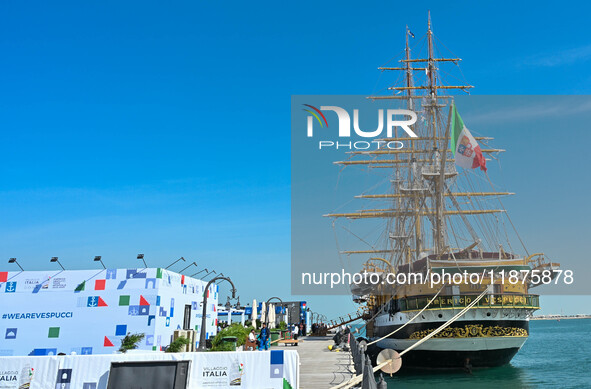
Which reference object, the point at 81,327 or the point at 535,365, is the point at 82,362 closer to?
the point at 81,327

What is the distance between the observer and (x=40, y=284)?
821 inches

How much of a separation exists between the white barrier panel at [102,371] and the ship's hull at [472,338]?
2070 cm

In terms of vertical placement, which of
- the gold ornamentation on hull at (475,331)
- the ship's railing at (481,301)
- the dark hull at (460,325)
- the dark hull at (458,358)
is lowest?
the dark hull at (458,358)

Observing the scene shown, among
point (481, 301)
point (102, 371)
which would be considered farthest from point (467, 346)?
point (102, 371)

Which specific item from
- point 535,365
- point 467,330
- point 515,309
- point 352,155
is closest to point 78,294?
point 467,330

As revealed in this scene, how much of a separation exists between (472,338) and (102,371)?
78.0 feet

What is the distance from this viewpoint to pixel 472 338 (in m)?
28.6

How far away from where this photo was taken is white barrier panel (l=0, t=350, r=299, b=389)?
10508mm

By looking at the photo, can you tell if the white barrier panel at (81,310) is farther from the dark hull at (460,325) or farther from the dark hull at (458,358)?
the dark hull at (458,358)

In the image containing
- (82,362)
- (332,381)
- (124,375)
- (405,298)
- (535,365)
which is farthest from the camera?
(535,365)

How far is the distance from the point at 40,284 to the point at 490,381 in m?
24.0

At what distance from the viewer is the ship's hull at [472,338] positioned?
28.6 m

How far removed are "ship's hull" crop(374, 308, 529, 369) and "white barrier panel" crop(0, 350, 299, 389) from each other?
A: 20.7m

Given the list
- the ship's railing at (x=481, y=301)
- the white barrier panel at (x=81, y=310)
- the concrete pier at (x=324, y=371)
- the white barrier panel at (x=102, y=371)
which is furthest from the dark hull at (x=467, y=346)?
the white barrier panel at (x=102, y=371)
